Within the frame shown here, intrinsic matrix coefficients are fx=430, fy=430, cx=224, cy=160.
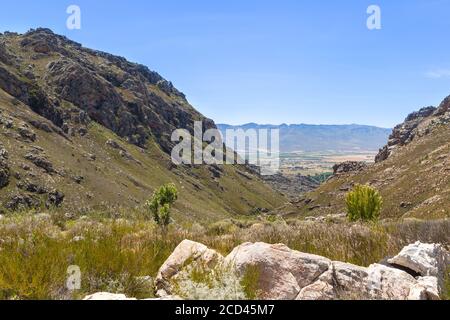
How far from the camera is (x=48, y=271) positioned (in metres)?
5.77

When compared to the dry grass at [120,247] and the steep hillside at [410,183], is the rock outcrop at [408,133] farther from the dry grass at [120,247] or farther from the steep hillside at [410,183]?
the dry grass at [120,247]

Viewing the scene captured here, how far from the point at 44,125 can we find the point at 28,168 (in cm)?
2932

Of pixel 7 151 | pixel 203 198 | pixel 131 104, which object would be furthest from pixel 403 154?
pixel 131 104

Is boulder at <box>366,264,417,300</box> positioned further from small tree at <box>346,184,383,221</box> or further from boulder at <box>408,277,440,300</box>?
small tree at <box>346,184,383,221</box>

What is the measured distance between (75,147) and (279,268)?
128 metres

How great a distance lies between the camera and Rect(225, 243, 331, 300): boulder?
5.94 metres

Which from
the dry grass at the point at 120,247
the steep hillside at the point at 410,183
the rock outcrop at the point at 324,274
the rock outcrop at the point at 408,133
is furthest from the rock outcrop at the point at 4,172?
the rock outcrop at the point at 408,133

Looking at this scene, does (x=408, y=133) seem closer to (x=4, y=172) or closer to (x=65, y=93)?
(x=65, y=93)

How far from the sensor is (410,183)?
79.8m

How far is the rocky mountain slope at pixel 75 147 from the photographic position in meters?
91.4

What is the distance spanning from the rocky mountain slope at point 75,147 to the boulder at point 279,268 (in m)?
45.1

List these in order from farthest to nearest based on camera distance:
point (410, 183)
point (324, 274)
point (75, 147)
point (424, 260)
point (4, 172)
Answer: point (75, 147) → point (4, 172) → point (410, 183) → point (424, 260) → point (324, 274)

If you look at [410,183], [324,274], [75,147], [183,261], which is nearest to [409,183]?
[410,183]

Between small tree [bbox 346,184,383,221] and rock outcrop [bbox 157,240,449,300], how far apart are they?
15849 mm
